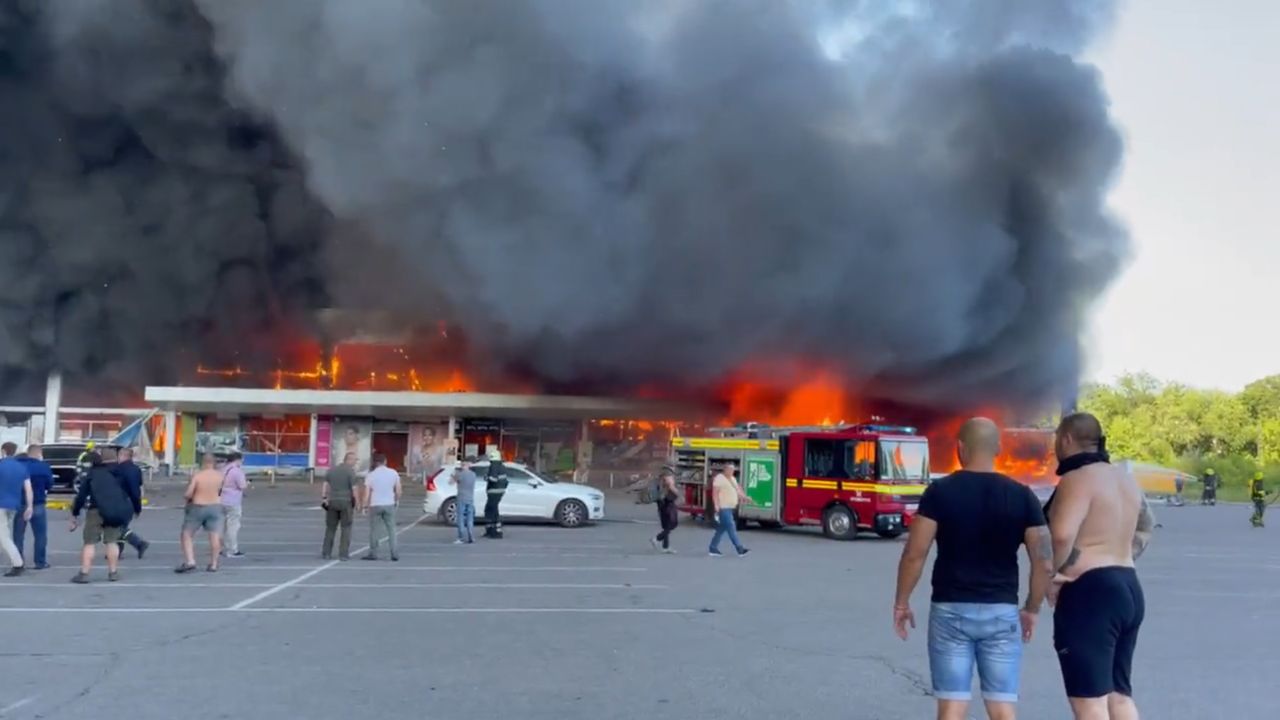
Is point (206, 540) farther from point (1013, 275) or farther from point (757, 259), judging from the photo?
point (1013, 275)

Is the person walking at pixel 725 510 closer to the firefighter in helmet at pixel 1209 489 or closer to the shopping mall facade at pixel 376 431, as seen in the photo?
the shopping mall facade at pixel 376 431

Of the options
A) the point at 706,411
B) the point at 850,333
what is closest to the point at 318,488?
the point at 706,411

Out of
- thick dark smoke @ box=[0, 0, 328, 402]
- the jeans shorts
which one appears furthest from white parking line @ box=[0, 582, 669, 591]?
thick dark smoke @ box=[0, 0, 328, 402]

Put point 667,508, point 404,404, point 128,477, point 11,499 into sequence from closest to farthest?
point 11,499
point 128,477
point 667,508
point 404,404

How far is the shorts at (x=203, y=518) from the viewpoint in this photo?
1196 cm

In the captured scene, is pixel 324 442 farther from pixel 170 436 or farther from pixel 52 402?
pixel 52 402

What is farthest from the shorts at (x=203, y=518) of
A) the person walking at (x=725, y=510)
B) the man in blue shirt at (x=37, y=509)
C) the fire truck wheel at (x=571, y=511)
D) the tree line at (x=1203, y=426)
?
the tree line at (x=1203, y=426)

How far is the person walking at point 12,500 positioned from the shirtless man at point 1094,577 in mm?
10163

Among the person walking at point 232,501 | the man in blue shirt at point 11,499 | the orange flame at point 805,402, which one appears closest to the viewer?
the man in blue shirt at point 11,499

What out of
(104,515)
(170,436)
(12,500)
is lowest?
(104,515)

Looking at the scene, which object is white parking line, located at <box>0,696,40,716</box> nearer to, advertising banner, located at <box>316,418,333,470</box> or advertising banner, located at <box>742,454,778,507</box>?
advertising banner, located at <box>742,454,778,507</box>

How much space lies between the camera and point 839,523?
1795cm

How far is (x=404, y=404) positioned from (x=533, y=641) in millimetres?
26250

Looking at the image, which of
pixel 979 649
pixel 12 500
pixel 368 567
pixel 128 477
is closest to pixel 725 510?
pixel 368 567
